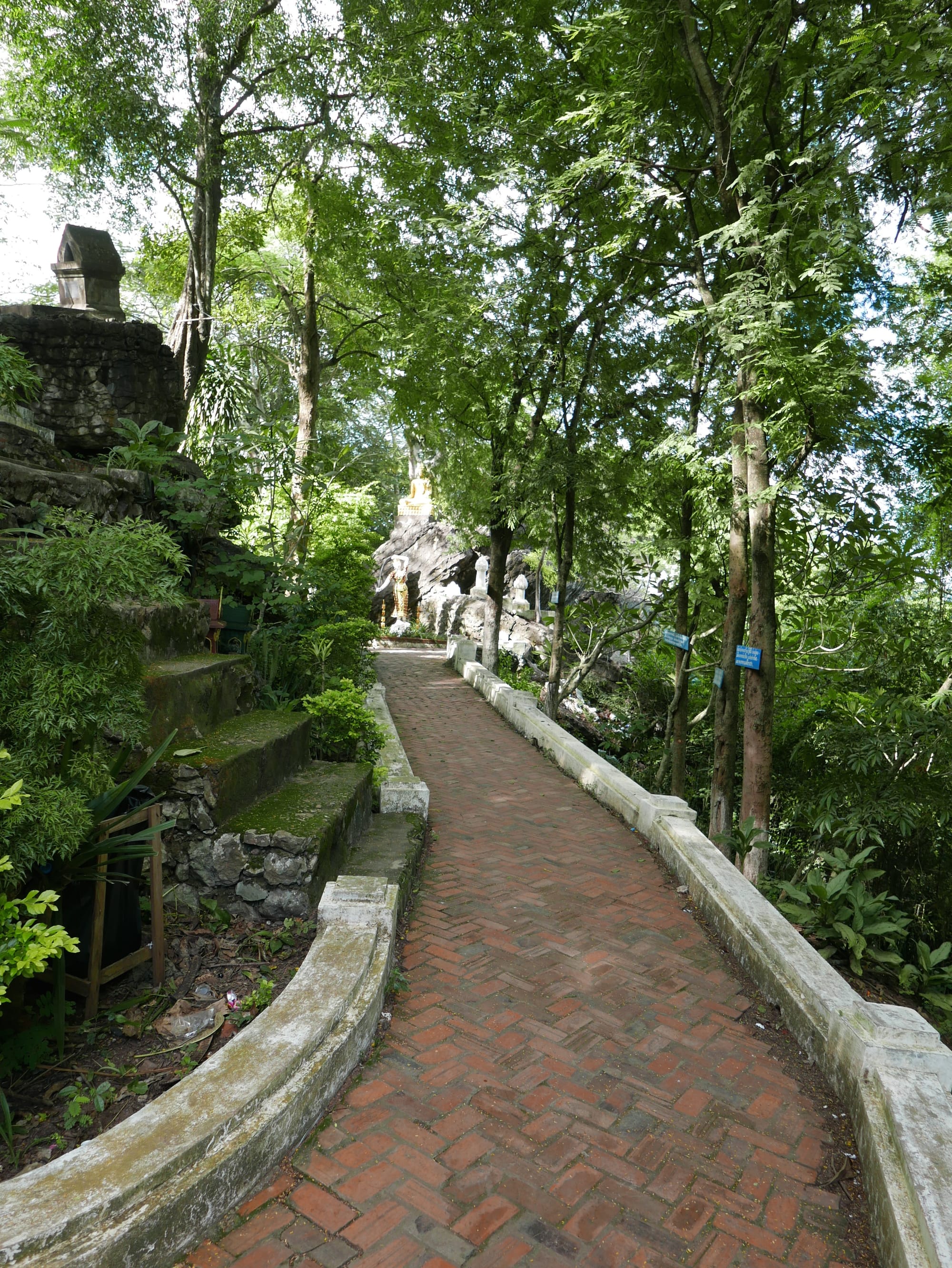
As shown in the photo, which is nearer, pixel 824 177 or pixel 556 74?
pixel 824 177

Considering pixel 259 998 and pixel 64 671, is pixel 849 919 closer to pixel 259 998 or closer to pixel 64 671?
pixel 259 998

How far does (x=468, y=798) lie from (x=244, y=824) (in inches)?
135

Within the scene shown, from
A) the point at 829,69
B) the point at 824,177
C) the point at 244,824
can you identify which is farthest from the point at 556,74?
the point at 244,824

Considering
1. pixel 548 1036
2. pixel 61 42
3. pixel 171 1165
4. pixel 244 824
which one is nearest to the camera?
pixel 171 1165

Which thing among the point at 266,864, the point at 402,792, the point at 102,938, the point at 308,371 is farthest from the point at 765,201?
the point at 308,371

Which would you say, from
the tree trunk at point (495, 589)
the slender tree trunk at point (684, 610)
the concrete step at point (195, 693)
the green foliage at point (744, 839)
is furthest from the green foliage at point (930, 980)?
the tree trunk at point (495, 589)

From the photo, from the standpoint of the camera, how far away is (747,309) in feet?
20.1

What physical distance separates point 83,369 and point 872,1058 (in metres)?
7.57

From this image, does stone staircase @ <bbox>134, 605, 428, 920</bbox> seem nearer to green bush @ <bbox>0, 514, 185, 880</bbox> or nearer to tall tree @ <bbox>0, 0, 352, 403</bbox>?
green bush @ <bbox>0, 514, 185, 880</bbox>

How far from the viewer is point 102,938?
3068 millimetres

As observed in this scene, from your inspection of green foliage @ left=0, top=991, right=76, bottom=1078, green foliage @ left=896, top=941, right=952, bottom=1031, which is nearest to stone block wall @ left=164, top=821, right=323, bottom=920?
green foliage @ left=0, top=991, right=76, bottom=1078

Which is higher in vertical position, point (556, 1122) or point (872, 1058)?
point (872, 1058)

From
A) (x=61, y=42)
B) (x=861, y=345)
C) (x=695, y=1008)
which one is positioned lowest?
(x=695, y=1008)

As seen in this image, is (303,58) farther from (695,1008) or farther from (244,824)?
(695,1008)
